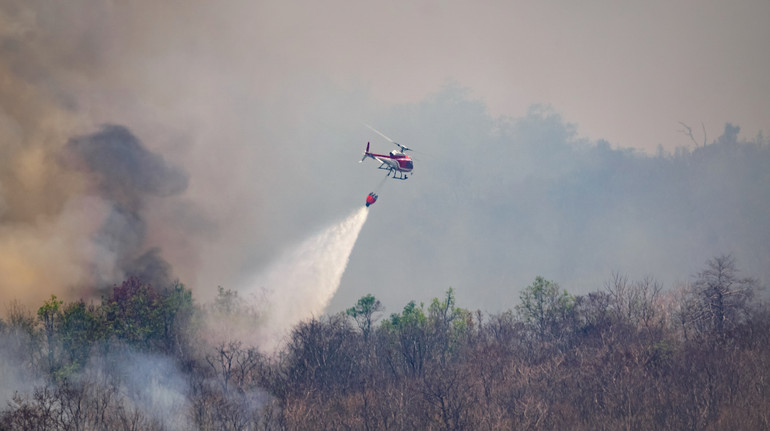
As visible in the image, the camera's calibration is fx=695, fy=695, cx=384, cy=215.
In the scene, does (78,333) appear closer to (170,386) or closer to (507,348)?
(170,386)

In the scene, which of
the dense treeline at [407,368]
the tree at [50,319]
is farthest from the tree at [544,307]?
the tree at [50,319]

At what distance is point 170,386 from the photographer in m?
82.6

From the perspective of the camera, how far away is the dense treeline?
6925 cm

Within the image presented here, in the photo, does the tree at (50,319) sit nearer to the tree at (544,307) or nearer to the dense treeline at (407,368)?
the dense treeline at (407,368)

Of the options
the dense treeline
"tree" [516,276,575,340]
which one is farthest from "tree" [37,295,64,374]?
"tree" [516,276,575,340]

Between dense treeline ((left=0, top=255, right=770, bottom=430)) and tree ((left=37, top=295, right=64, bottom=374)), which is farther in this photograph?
tree ((left=37, top=295, right=64, bottom=374))

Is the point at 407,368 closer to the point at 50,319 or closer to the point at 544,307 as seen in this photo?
the point at 544,307

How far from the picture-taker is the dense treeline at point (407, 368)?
69250mm

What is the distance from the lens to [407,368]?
9700 cm

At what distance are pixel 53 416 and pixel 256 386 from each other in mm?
20921

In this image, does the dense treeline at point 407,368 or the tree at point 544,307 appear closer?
the dense treeline at point 407,368

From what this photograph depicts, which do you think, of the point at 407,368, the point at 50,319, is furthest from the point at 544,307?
the point at 50,319

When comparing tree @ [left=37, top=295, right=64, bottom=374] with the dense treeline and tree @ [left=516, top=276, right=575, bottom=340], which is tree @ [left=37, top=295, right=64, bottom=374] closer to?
the dense treeline

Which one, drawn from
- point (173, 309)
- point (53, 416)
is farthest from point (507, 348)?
point (53, 416)
